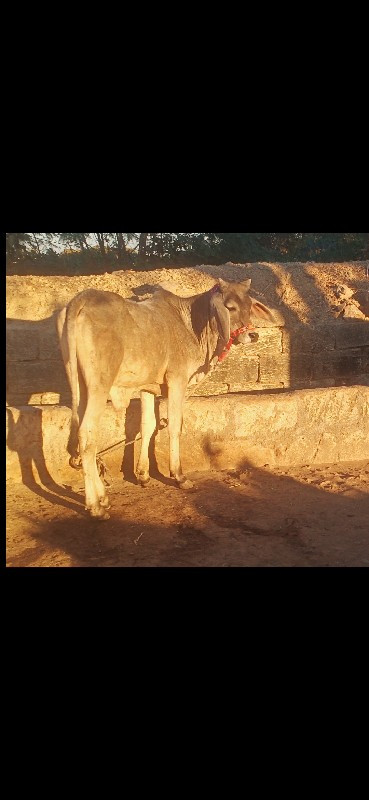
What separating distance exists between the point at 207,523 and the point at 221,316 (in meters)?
2.31

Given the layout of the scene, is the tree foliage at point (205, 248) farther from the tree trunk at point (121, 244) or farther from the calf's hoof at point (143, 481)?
the calf's hoof at point (143, 481)

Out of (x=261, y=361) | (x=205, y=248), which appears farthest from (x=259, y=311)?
(x=205, y=248)

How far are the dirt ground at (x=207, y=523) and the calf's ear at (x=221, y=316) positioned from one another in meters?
1.59

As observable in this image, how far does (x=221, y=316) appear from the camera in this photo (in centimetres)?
630

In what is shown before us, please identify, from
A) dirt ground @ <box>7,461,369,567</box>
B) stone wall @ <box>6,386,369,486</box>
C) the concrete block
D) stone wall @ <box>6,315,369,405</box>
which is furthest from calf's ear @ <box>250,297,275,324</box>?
the concrete block

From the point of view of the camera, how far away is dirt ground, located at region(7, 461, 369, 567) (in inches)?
177

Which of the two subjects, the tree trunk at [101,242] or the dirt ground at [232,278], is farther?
the tree trunk at [101,242]

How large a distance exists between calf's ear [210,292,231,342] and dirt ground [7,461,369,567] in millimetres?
1587

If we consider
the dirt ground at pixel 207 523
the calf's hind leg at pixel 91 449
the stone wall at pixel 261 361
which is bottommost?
the dirt ground at pixel 207 523

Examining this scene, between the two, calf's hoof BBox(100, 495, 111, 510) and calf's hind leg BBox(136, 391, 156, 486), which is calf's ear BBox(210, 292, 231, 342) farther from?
calf's hoof BBox(100, 495, 111, 510)

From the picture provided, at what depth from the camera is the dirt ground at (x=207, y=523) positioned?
177 inches

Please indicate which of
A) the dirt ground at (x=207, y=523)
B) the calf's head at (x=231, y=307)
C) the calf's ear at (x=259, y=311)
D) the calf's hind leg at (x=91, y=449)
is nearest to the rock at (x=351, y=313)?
the calf's ear at (x=259, y=311)

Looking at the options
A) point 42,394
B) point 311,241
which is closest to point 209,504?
point 42,394

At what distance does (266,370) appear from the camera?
1054 centimetres
